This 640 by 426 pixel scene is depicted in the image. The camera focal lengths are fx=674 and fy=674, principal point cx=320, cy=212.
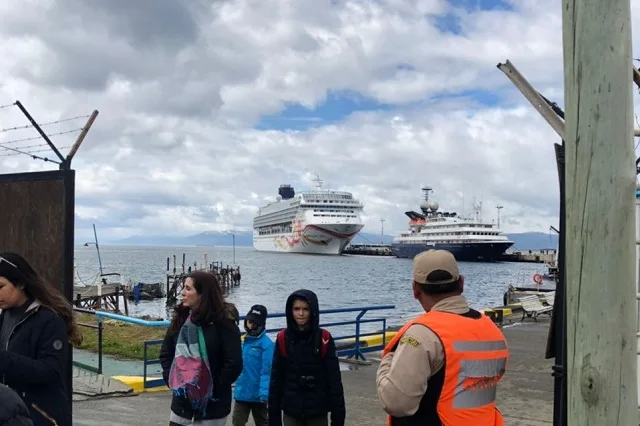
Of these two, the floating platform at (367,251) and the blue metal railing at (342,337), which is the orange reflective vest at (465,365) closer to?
the blue metal railing at (342,337)

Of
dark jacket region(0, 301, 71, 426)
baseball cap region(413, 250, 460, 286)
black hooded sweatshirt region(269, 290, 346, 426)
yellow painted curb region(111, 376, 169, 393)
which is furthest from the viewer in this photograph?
yellow painted curb region(111, 376, 169, 393)

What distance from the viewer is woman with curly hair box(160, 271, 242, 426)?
406 cm

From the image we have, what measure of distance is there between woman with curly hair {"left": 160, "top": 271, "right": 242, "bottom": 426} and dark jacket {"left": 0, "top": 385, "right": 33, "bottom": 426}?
194 cm

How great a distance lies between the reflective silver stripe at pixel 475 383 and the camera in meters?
2.61

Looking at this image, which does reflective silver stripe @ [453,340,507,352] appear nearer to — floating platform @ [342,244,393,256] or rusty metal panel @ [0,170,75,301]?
rusty metal panel @ [0,170,75,301]

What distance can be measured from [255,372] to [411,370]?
3007 millimetres

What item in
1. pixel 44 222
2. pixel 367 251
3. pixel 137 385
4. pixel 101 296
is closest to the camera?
pixel 44 222

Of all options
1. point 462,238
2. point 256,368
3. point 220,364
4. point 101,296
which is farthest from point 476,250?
point 220,364

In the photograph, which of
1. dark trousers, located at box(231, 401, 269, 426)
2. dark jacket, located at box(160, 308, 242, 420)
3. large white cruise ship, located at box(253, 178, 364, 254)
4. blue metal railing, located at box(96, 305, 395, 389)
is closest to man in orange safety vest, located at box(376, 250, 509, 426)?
dark jacket, located at box(160, 308, 242, 420)

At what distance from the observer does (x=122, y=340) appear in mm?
13539

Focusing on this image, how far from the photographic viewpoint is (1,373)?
3.14 metres

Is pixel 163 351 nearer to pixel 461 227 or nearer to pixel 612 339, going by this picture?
pixel 612 339

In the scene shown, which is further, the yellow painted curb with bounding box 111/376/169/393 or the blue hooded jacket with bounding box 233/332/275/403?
the yellow painted curb with bounding box 111/376/169/393

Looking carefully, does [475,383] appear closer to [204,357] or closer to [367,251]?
[204,357]
